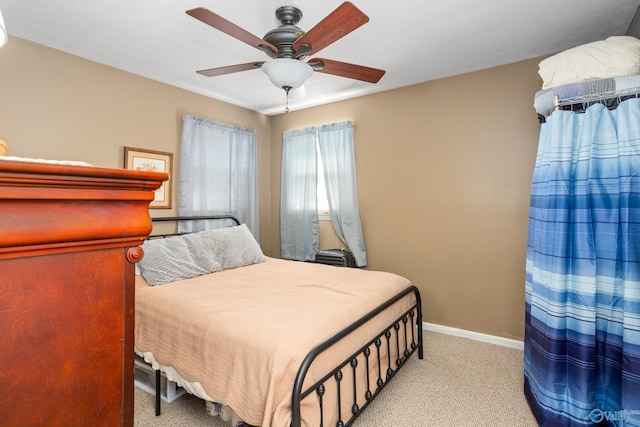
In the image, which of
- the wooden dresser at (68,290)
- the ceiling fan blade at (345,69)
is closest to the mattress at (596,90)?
the ceiling fan blade at (345,69)

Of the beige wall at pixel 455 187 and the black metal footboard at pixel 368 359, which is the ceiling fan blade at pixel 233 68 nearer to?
the black metal footboard at pixel 368 359

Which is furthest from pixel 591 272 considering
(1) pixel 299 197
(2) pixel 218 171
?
(2) pixel 218 171

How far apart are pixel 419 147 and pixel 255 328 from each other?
2521 millimetres

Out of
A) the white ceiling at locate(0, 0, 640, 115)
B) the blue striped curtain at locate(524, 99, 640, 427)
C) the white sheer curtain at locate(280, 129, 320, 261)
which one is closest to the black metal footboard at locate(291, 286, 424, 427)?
the blue striped curtain at locate(524, 99, 640, 427)

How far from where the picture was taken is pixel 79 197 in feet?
1.71

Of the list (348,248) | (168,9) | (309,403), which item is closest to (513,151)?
(348,248)

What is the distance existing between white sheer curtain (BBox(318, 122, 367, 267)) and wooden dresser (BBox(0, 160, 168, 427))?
3096mm

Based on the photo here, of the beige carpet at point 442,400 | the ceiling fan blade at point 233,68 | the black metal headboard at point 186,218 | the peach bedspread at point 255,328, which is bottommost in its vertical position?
the beige carpet at point 442,400

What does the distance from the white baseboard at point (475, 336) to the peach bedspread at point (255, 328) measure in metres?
0.95

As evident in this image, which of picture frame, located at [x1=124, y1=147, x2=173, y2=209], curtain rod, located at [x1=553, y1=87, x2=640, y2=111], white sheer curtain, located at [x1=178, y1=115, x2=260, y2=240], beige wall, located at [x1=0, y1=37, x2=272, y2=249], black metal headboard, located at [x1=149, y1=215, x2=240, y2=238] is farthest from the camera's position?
white sheer curtain, located at [x1=178, y1=115, x2=260, y2=240]

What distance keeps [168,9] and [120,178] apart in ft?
6.69

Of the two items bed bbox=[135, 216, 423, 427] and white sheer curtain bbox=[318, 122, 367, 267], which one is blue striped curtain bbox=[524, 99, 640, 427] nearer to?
bed bbox=[135, 216, 423, 427]

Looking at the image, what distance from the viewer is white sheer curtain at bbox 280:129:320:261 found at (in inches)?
156

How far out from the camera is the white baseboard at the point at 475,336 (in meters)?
2.83
